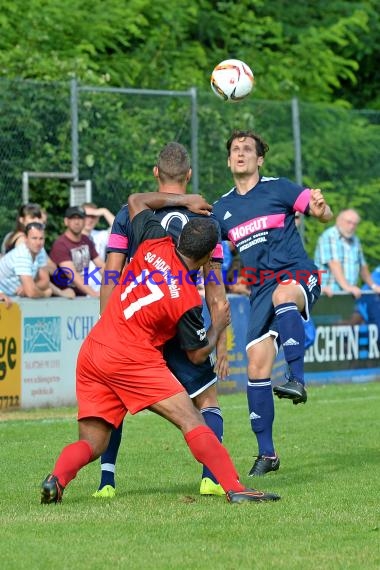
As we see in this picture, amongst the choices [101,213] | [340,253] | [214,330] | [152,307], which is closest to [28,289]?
[101,213]

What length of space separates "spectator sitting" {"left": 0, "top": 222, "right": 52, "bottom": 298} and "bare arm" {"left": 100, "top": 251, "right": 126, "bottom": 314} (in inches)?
238

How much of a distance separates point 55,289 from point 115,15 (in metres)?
9.17

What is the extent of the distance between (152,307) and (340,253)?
10.5m

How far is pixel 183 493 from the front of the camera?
26.9 ft

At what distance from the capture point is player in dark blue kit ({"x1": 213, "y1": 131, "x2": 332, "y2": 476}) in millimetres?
9398

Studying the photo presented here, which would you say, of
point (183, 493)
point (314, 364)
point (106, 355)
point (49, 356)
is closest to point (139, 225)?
point (106, 355)

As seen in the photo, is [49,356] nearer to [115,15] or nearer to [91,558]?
[91,558]

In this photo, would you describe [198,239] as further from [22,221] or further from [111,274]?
[22,221]

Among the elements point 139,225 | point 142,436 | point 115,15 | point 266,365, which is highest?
point 115,15

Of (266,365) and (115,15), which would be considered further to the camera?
(115,15)

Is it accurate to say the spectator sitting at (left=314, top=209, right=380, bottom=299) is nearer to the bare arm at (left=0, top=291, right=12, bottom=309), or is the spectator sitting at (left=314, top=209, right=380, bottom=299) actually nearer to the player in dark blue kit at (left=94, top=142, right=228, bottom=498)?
the bare arm at (left=0, top=291, right=12, bottom=309)

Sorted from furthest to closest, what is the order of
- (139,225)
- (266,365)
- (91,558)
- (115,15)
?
(115,15), (266,365), (139,225), (91,558)

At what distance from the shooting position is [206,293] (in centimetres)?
805

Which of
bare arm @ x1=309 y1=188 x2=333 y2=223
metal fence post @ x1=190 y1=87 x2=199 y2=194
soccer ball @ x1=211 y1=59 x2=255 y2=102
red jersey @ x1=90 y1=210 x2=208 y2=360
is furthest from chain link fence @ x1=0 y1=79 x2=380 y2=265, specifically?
red jersey @ x1=90 y1=210 x2=208 y2=360
